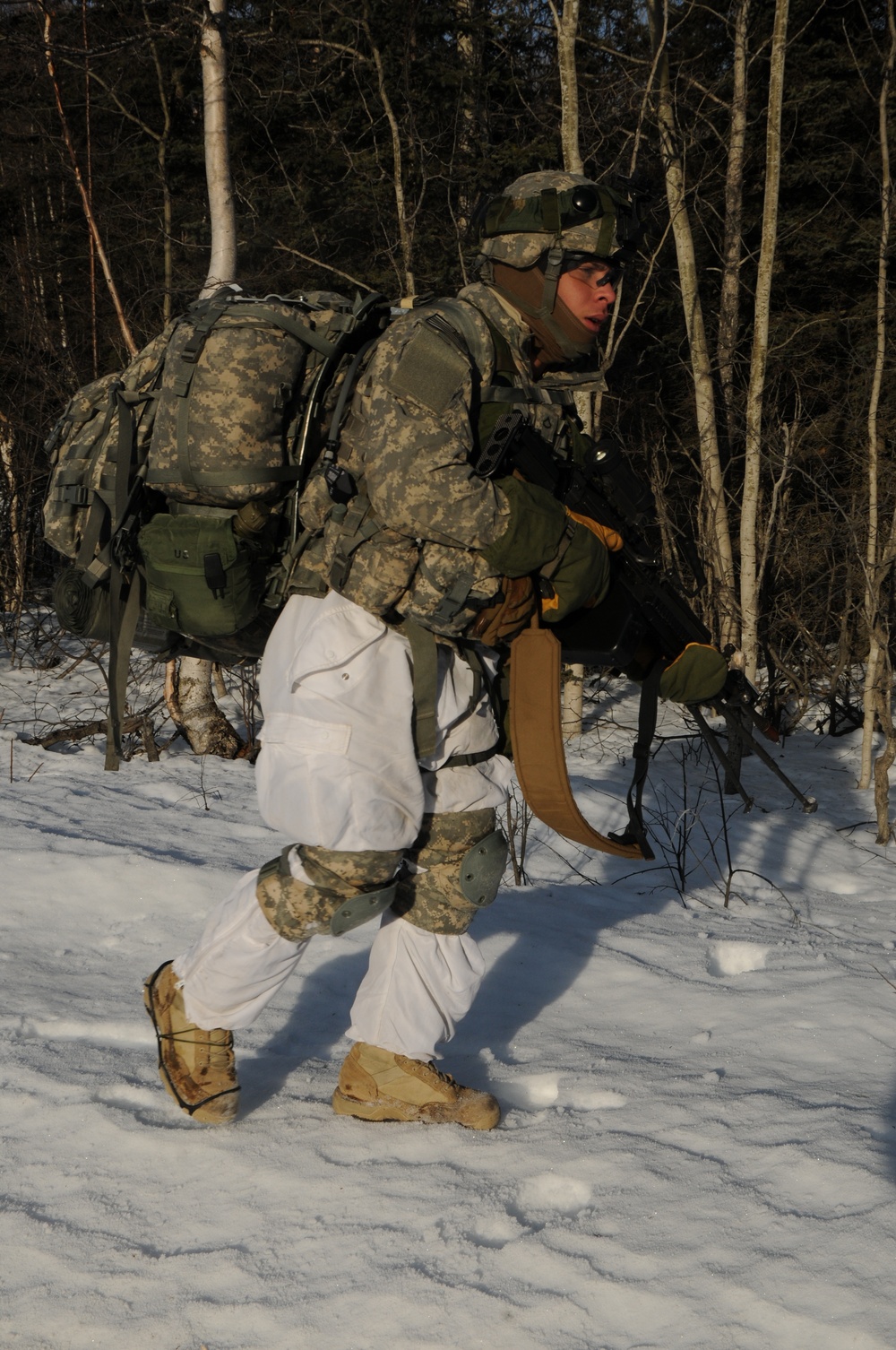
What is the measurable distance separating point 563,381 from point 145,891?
2316 mm

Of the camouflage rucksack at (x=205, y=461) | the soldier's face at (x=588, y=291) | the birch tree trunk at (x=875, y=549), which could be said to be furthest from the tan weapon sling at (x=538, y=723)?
the birch tree trunk at (x=875, y=549)

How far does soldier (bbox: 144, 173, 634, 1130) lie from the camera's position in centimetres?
213

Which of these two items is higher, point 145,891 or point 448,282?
point 448,282

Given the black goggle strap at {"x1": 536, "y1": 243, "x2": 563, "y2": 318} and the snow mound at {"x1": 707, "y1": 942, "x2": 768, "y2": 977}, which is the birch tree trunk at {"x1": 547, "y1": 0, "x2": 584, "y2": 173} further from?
the snow mound at {"x1": 707, "y1": 942, "x2": 768, "y2": 977}

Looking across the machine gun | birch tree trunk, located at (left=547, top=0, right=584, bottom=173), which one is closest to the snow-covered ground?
the machine gun

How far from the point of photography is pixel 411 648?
225 centimetres

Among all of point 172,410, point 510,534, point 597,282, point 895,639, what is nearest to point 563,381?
point 597,282

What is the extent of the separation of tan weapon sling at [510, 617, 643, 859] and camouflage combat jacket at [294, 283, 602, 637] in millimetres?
251

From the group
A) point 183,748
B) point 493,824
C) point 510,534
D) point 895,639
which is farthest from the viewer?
point 895,639

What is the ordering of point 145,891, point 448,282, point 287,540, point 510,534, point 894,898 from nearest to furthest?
point 510,534, point 287,540, point 145,891, point 894,898, point 448,282

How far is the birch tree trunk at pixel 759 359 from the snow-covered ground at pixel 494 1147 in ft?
10.3

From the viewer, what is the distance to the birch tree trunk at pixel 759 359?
6.79m

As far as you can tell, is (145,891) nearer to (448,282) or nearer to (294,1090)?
(294,1090)

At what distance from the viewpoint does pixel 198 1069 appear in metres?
2.38
